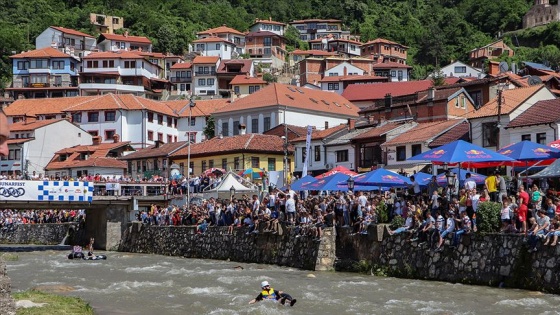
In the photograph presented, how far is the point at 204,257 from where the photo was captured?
43.6m

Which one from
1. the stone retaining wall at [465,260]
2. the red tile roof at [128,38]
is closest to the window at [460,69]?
the red tile roof at [128,38]

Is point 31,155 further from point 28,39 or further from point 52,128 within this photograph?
point 28,39

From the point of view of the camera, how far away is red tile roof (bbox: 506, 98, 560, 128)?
44750 millimetres

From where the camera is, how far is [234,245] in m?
40.4

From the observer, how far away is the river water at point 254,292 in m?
22.3

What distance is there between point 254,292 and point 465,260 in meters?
6.48

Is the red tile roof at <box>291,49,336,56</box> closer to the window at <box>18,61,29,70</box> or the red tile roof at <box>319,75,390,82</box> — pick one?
the red tile roof at <box>319,75,390,82</box>

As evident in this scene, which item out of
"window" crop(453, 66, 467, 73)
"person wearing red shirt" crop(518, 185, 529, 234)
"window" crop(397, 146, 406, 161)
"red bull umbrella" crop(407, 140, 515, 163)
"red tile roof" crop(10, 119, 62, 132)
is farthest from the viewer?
"window" crop(453, 66, 467, 73)

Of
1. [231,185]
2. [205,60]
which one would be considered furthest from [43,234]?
[205,60]

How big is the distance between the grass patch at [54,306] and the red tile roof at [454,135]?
30925 mm

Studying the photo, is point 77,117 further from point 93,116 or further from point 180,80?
point 180,80

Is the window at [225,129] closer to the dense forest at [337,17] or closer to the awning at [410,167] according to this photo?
the awning at [410,167]

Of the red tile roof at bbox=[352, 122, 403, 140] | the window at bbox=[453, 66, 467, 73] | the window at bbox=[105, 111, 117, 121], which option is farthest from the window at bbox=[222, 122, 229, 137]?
the window at bbox=[453, 66, 467, 73]

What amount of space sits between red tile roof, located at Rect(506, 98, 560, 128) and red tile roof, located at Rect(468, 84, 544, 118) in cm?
93
